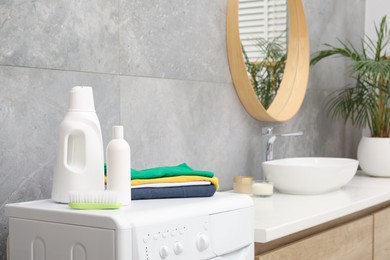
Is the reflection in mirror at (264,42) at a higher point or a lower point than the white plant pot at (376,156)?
higher

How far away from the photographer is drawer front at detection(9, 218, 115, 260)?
3.76ft

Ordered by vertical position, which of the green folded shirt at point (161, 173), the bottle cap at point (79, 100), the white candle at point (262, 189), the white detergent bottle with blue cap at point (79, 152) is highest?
the bottle cap at point (79, 100)

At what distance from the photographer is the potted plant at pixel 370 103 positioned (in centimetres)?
289

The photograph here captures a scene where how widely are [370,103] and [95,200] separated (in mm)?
2181

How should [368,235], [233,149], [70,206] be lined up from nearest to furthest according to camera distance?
[70,206] → [368,235] → [233,149]

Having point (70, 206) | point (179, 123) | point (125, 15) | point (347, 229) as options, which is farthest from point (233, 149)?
point (70, 206)

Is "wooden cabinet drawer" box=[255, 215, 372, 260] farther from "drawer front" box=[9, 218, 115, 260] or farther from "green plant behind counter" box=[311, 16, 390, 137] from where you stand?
"green plant behind counter" box=[311, 16, 390, 137]

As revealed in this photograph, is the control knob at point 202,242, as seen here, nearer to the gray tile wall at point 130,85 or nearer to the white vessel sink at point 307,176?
the gray tile wall at point 130,85

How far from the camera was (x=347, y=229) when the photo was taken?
6.58 ft

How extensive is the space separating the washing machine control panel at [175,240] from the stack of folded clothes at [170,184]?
5.5 inches

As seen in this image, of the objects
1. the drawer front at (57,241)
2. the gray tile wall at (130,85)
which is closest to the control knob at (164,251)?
the drawer front at (57,241)

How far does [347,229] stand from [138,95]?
0.84 meters

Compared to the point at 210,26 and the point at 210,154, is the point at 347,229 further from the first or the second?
the point at 210,26

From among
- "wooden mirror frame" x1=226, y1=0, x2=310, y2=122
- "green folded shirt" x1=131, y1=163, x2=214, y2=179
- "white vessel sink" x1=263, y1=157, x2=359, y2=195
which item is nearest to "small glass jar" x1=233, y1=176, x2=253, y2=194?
"white vessel sink" x1=263, y1=157, x2=359, y2=195
